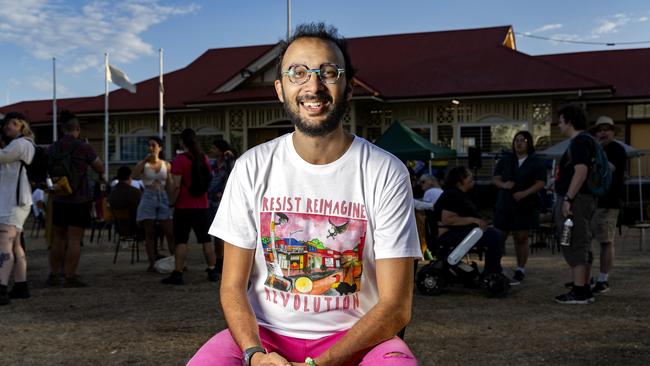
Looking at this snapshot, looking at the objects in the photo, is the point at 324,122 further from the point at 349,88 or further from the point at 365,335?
the point at 365,335

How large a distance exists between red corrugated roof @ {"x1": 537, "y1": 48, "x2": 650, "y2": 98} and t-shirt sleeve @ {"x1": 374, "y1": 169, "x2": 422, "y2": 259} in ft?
68.7

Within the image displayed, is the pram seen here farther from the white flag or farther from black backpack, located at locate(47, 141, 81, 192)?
the white flag

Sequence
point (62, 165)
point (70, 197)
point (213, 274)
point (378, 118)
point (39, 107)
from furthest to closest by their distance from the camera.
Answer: point (39, 107)
point (378, 118)
point (213, 274)
point (70, 197)
point (62, 165)

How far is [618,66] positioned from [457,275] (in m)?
18.7

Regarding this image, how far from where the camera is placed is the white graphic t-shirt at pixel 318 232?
7.87 ft

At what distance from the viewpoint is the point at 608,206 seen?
277 inches

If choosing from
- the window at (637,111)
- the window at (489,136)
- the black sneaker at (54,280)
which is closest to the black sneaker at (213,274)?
the black sneaker at (54,280)

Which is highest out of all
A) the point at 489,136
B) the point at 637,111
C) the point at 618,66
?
the point at 618,66

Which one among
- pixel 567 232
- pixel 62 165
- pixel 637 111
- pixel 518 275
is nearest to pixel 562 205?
pixel 567 232

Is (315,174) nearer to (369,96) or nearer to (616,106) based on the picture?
(369,96)

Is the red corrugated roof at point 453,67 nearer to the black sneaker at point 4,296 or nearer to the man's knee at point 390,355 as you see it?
the black sneaker at point 4,296

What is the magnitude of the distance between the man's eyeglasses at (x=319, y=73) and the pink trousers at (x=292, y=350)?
98 centimetres

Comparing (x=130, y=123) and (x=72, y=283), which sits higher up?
(x=130, y=123)

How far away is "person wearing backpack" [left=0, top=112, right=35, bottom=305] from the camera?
6480mm
